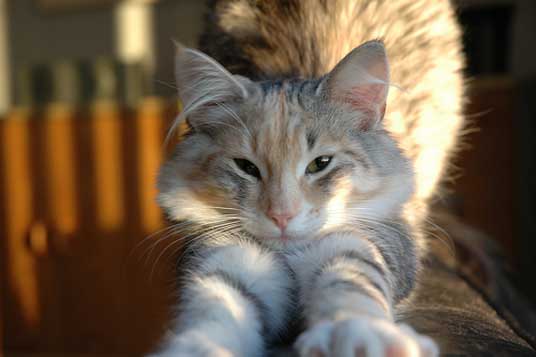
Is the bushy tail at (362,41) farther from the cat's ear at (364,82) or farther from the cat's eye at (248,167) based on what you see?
the cat's eye at (248,167)

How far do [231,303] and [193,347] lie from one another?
138mm

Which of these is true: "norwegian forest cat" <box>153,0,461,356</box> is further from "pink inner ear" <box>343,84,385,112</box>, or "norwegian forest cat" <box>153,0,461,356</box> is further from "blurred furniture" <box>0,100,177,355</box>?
"blurred furniture" <box>0,100,177,355</box>

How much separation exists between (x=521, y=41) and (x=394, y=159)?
2.19 meters

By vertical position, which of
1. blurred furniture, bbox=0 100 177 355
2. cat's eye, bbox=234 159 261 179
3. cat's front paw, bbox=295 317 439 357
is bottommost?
blurred furniture, bbox=0 100 177 355

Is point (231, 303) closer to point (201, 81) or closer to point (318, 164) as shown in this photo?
point (318, 164)

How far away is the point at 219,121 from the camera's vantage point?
3.66 feet

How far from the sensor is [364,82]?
106 centimetres

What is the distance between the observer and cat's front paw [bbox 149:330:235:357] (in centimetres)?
71

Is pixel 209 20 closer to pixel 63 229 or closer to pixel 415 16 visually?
pixel 415 16

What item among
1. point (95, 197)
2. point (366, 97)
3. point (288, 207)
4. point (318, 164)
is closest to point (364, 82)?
point (366, 97)

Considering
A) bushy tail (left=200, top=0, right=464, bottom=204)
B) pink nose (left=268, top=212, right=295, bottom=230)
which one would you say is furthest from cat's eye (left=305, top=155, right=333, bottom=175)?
bushy tail (left=200, top=0, right=464, bottom=204)

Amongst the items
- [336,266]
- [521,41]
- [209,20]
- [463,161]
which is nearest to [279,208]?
[336,266]

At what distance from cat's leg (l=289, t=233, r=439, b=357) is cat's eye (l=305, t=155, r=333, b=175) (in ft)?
0.41

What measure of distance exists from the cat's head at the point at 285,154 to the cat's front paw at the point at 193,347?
0.88 feet
